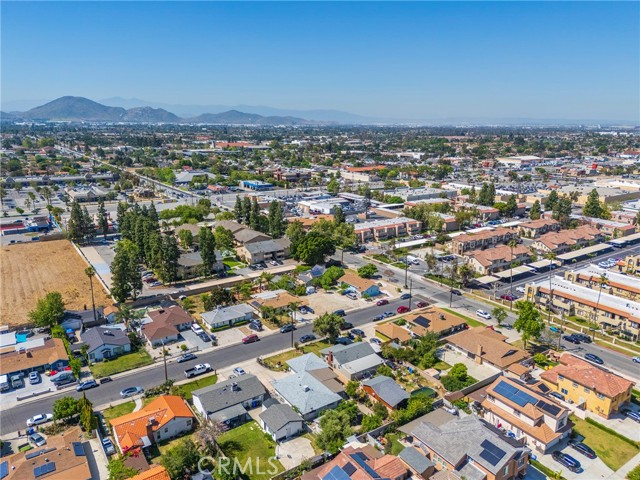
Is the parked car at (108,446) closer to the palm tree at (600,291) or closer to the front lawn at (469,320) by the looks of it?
the front lawn at (469,320)

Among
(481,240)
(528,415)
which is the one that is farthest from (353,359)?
(481,240)

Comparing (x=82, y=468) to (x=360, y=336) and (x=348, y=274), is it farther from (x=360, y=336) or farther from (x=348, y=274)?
(x=348, y=274)

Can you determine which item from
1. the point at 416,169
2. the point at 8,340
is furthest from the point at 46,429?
the point at 416,169

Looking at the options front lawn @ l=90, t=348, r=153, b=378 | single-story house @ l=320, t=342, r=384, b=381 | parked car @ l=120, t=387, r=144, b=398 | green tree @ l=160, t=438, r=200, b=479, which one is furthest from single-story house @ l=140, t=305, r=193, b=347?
green tree @ l=160, t=438, r=200, b=479

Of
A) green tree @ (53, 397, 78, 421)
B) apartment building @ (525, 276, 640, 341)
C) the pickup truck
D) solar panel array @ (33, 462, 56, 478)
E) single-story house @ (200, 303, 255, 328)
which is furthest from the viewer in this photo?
single-story house @ (200, 303, 255, 328)

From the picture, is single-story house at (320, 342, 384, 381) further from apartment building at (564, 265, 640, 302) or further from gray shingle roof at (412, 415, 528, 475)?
apartment building at (564, 265, 640, 302)

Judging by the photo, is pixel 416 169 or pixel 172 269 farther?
pixel 416 169
